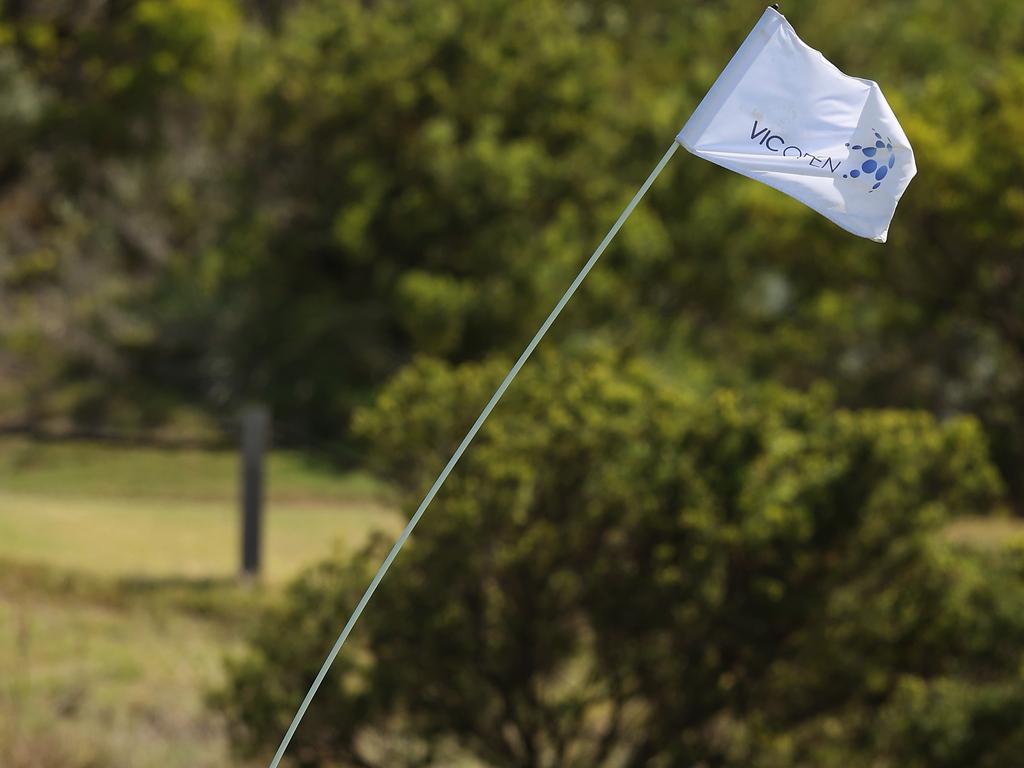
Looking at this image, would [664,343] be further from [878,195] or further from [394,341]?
[878,195]

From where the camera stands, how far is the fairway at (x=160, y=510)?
12.1 m

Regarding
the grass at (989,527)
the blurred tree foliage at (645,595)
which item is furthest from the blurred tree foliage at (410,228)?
the blurred tree foliage at (645,595)

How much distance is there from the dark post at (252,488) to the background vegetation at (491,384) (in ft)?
1.38

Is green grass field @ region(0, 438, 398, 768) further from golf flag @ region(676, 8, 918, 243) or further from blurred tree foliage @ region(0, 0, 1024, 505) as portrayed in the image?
golf flag @ region(676, 8, 918, 243)

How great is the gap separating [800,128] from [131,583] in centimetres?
781

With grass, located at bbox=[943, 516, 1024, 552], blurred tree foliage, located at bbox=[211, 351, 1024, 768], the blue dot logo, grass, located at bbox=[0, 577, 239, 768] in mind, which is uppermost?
the blue dot logo

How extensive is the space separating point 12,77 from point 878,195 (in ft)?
51.0

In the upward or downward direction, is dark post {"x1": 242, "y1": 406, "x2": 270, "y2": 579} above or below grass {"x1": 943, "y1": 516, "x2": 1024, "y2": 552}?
above

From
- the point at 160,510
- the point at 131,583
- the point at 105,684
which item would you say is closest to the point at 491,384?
the point at 105,684

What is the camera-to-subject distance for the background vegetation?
24.2 ft

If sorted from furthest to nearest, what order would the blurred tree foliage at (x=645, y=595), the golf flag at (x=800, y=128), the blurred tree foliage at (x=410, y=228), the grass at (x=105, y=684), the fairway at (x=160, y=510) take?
the blurred tree foliage at (x=410, y=228)
the fairway at (x=160, y=510)
the grass at (x=105, y=684)
the blurred tree foliage at (x=645, y=595)
the golf flag at (x=800, y=128)

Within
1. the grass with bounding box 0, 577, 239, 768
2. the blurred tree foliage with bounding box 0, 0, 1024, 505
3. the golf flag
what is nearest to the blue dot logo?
the golf flag

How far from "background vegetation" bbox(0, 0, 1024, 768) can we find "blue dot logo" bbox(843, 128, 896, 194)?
2.84 m

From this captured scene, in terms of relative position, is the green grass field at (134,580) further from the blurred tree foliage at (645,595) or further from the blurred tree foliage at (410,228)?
the blurred tree foliage at (410,228)
